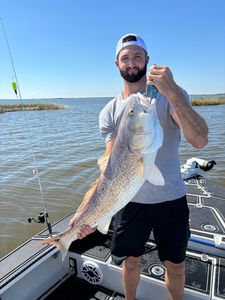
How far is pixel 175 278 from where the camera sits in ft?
8.77

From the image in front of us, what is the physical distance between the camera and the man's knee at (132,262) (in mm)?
2793

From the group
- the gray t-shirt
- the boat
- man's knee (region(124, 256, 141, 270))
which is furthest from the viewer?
the boat

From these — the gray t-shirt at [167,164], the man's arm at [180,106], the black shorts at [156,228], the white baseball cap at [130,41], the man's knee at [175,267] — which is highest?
the white baseball cap at [130,41]

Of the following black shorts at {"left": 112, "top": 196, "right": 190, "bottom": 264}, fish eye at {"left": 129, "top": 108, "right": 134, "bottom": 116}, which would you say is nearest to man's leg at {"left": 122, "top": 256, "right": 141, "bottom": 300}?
black shorts at {"left": 112, "top": 196, "right": 190, "bottom": 264}

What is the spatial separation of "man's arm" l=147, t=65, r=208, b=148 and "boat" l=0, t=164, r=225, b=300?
1696mm

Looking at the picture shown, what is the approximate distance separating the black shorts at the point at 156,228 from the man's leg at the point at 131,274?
105 millimetres

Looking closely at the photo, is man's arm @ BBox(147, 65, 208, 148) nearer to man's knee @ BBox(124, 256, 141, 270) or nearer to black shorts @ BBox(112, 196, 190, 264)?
black shorts @ BBox(112, 196, 190, 264)

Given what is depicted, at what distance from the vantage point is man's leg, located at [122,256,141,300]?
2.81m

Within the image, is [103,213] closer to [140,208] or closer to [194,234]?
[140,208]

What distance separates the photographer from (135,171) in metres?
2.04

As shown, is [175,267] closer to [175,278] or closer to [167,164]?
[175,278]

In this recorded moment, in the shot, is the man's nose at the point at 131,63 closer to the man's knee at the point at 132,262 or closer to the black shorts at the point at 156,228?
the black shorts at the point at 156,228

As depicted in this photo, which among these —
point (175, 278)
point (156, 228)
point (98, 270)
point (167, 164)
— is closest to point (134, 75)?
point (167, 164)

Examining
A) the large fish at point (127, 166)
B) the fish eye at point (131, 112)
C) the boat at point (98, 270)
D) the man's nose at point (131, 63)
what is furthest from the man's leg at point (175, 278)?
the man's nose at point (131, 63)
